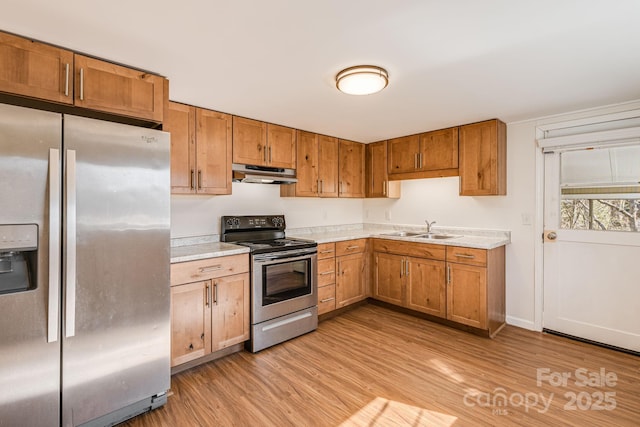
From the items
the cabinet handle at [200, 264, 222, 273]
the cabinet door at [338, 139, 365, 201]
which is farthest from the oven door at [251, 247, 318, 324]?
the cabinet door at [338, 139, 365, 201]

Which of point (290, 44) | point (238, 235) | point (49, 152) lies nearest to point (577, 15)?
point (290, 44)

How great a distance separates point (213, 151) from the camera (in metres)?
2.88

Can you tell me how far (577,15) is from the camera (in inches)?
58.4

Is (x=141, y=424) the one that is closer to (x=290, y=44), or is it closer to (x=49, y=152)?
(x=49, y=152)

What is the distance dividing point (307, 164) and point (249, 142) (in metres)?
0.82

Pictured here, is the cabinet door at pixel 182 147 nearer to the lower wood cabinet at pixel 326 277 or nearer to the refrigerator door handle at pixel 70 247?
the refrigerator door handle at pixel 70 247

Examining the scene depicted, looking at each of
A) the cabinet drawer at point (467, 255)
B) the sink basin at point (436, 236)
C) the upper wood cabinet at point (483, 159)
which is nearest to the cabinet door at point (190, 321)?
the cabinet drawer at point (467, 255)

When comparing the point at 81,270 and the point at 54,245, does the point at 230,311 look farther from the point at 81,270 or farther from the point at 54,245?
the point at 54,245

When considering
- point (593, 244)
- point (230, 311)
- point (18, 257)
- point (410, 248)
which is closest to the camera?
point (18, 257)

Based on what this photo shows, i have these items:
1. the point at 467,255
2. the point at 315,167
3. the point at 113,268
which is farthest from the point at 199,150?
the point at 467,255

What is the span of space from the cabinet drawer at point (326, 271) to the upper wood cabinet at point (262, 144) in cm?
116

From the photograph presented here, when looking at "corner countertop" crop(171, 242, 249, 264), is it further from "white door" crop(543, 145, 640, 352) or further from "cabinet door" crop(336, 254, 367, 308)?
"white door" crop(543, 145, 640, 352)

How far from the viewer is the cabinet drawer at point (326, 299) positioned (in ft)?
11.1

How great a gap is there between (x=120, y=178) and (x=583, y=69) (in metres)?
3.08
